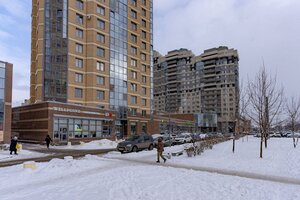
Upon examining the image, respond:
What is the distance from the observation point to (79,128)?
4806cm

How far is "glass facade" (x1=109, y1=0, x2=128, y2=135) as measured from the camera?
207 feet

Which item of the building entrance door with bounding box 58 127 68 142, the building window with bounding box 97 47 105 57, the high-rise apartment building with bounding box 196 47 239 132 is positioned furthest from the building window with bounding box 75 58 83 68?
the high-rise apartment building with bounding box 196 47 239 132

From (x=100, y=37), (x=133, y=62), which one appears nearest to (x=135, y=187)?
(x=100, y=37)

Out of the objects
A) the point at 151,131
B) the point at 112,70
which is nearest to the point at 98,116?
the point at 112,70

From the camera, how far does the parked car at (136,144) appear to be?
2895 centimetres

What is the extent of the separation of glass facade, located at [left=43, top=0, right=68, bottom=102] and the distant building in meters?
16.7

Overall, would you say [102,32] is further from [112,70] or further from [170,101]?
[170,101]

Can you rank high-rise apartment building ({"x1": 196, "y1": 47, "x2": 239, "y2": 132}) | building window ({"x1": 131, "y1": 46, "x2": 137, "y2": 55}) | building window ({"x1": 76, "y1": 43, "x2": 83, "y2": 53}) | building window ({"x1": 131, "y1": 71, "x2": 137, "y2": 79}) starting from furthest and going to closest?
high-rise apartment building ({"x1": 196, "y1": 47, "x2": 239, "y2": 132})
building window ({"x1": 131, "y1": 46, "x2": 137, "y2": 55})
building window ({"x1": 131, "y1": 71, "x2": 137, "y2": 79})
building window ({"x1": 76, "y1": 43, "x2": 83, "y2": 53})

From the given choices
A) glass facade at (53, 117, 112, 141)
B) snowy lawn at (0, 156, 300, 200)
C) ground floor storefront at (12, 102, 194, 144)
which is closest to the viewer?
snowy lawn at (0, 156, 300, 200)

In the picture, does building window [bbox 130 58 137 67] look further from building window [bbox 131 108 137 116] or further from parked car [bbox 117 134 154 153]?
parked car [bbox 117 134 154 153]

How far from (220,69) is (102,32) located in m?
93.0

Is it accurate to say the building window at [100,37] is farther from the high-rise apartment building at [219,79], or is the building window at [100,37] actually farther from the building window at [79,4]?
the high-rise apartment building at [219,79]

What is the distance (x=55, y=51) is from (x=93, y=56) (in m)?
7.22

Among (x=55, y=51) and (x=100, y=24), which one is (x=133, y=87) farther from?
(x=55, y=51)
